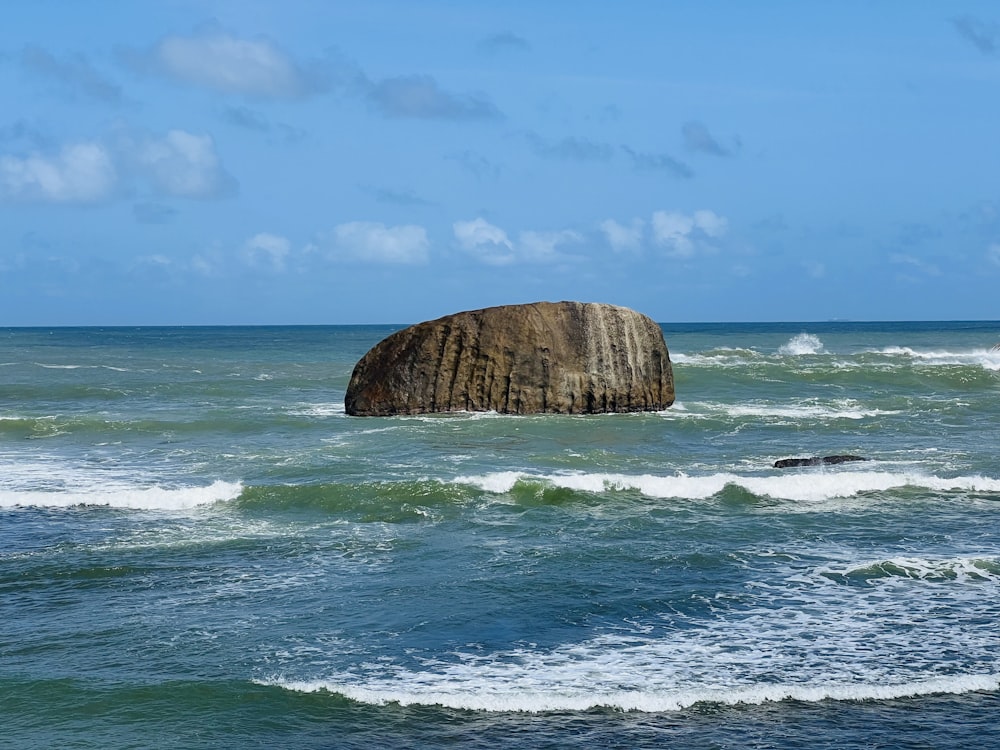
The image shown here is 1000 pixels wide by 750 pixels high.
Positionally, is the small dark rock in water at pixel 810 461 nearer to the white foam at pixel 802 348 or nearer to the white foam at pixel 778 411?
the white foam at pixel 778 411

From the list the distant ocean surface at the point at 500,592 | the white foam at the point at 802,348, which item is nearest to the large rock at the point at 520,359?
the distant ocean surface at the point at 500,592

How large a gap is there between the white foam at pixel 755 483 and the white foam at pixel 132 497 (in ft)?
11.6

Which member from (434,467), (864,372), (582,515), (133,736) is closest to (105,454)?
(434,467)

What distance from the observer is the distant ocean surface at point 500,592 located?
7.30 metres

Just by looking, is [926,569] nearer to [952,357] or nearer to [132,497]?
[132,497]

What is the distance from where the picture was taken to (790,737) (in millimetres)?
6859

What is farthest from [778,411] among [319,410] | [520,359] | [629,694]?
[629,694]

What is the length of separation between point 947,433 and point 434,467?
1169cm

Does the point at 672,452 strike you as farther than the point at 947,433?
No

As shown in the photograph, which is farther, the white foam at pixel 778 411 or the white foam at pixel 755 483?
the white foam at pixel 778 411

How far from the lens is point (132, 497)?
1525 cm

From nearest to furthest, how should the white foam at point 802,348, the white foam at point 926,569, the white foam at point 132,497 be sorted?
1. the white foam at point 926,569
2. the white foam at point 132,497
3. the white foam at point 802,348

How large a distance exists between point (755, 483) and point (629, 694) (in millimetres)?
8574

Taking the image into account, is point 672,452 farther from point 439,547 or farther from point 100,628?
point 100,628
